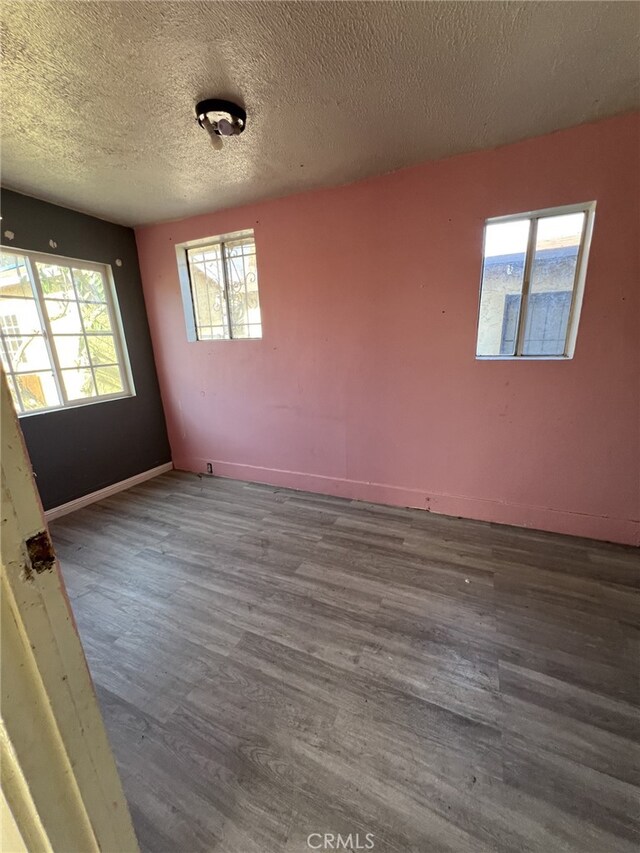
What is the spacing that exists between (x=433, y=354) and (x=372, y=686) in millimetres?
2078

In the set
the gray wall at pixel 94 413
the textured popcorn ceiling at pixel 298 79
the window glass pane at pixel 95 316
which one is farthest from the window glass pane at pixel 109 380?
the textured popcorn ceiling at pixel 298 79

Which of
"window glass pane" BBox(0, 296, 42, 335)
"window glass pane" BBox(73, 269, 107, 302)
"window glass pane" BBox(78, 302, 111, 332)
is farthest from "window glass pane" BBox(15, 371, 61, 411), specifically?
"window glass pane" BBox(73, 269, 107, 302)

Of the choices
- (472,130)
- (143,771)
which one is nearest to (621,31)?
(472,130)

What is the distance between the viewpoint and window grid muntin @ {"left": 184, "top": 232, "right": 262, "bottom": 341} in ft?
9.91

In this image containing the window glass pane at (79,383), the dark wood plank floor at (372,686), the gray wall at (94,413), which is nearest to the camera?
the dark wood plank floor at (372,686)

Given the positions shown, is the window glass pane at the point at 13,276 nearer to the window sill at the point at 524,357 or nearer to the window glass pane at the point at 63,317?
the window glass pane at the point at 63,317

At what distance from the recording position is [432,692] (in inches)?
52.9

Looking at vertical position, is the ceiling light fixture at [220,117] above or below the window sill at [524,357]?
above

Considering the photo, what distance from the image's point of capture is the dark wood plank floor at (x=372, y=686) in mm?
1002

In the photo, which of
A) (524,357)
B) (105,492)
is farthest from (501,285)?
(105,492)

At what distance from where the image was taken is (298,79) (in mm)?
1453

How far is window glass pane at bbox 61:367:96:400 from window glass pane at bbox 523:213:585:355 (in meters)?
3.79

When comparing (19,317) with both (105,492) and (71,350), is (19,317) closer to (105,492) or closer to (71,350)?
(71,350)

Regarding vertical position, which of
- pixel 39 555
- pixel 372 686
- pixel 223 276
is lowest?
pixel 372 686
